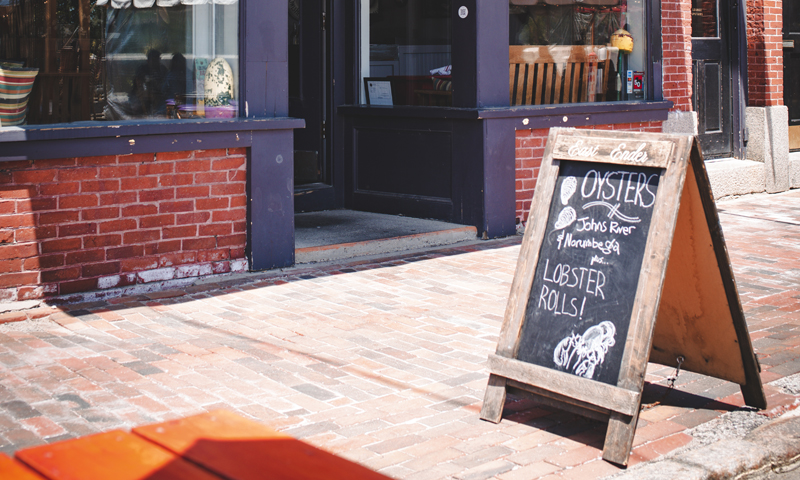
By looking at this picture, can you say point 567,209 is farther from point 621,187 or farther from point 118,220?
point 118,220

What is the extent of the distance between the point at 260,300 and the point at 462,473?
2.85 meters

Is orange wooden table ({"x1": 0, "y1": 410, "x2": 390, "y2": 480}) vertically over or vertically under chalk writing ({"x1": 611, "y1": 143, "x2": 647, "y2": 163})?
under

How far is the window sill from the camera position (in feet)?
17.1

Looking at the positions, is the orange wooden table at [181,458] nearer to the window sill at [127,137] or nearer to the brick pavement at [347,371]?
the brick pavement at [347,371]

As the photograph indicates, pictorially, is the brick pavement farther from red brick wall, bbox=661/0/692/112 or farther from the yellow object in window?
red brick wall, bbox=661/0/692/112

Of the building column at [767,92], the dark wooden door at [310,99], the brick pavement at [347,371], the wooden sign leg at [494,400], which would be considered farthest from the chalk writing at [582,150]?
the building column at [767,92]

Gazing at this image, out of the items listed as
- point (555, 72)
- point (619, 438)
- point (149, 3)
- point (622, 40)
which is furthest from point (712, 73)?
point (619, 438)

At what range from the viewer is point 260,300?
Answer: 18.9ft

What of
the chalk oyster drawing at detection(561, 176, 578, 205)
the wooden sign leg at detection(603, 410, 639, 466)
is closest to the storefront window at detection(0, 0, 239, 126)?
the chalk oyster drawing at detection(561, 176, 578, 205)

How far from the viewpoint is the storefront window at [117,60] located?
5.44m

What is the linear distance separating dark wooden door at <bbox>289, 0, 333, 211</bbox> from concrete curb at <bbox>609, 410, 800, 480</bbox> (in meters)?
5.70

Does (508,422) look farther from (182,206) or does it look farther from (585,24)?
(585,24)

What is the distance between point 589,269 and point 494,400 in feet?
2.31

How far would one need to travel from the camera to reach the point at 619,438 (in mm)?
3332
